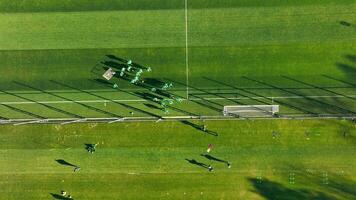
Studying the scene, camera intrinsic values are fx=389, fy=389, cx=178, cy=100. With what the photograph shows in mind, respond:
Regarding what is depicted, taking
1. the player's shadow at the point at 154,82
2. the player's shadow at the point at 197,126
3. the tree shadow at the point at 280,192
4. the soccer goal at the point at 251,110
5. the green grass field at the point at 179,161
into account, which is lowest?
the tree shadow at the point at 280,192

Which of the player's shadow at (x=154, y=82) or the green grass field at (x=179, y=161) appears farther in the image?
the player's shadow at (x=154, y=82)

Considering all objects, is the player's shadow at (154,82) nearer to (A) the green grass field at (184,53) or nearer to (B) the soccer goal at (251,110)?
(A) the green grass field at (184,53)

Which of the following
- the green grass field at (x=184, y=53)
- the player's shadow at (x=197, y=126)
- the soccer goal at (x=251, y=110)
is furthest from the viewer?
the player's shadow at (x=197, y=126)

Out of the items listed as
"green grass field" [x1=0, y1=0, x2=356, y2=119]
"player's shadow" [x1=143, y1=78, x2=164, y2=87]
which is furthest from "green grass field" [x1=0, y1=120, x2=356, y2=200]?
"player's shadow" [x1=143, y1=78, x2=164, y2=87]

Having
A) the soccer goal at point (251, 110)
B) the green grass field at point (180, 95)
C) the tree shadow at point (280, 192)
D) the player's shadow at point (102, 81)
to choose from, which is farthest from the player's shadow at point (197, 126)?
the player's shadow at point (102, 81)

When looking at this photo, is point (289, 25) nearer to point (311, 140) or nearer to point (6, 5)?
→ point (311, 140)

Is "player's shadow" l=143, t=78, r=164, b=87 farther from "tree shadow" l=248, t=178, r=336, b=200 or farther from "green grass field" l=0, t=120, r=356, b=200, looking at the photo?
"tree shadow" l=248, t=178, r=336, b=200

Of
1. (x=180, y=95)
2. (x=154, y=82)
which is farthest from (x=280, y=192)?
(x=154, y=82)
